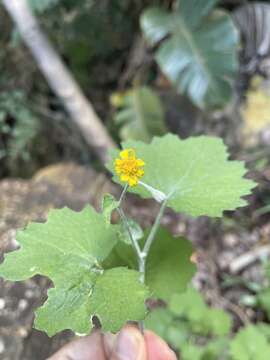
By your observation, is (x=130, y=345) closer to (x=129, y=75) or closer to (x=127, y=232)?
(x=127, y=232)

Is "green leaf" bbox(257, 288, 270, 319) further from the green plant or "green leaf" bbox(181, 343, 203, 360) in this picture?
the green plant

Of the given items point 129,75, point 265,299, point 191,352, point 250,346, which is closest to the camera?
point 250,346

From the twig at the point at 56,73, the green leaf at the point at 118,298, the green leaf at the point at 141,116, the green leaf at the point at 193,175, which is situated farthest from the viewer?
the green leaf at the point at 141,116

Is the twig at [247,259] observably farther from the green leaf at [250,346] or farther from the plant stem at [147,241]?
the plant stem at [147,241]

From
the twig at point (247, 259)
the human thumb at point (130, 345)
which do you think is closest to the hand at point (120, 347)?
the human thumb at point (130, 345)

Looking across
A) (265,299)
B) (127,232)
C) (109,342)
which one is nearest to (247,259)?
(265,299)

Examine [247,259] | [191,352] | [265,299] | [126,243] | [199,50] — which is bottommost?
[247,259]
